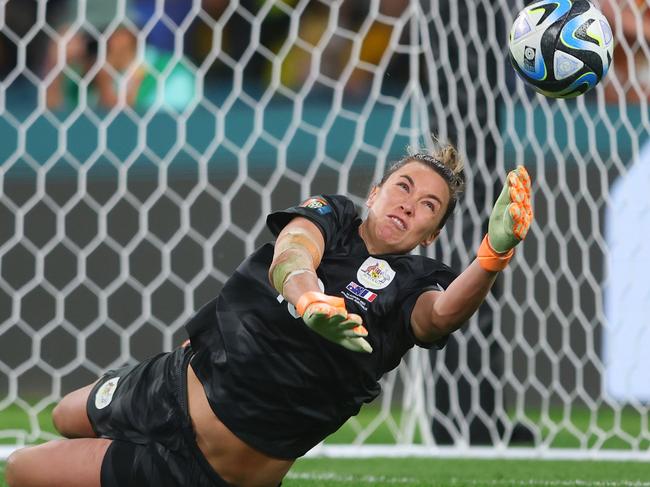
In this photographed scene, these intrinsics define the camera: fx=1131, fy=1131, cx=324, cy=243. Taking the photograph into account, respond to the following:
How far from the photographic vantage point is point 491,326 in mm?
5719

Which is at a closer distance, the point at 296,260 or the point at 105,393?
the point at 296,260

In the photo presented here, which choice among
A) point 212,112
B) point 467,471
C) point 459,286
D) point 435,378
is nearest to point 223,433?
point 459,286

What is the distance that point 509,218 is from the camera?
2.45m

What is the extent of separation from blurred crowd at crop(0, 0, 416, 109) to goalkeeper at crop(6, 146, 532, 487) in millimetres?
5119

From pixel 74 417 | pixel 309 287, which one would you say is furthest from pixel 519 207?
pixel 74 417

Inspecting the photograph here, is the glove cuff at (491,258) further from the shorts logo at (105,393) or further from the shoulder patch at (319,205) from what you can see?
the shorts logo at (105,393)

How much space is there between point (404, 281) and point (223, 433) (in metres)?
0.60

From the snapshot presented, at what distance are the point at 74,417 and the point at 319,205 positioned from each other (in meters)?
0.94

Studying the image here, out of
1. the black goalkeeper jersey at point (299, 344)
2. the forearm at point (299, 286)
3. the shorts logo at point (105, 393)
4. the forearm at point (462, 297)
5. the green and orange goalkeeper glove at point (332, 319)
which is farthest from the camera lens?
the shorts logo at point (105, 393)

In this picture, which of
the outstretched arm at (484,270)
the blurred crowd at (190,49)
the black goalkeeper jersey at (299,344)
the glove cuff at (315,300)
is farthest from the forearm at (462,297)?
the blurred crowd at (190,49)

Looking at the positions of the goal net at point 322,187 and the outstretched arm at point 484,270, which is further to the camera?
the goal net at point 322,187

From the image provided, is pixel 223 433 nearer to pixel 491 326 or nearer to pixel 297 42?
pixel 491 326

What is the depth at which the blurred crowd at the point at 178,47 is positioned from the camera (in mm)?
8094

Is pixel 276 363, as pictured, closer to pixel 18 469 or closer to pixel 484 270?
pixel 484 270
